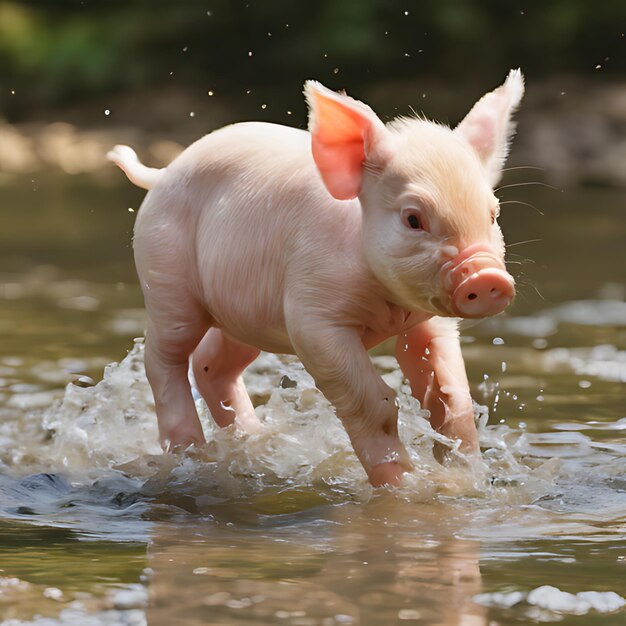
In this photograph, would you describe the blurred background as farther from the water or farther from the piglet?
the piglet

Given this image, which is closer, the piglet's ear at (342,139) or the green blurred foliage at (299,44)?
the piglet's ear at (342,139)

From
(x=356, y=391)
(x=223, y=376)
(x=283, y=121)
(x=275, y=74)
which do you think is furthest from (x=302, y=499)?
(x=275, y=74)

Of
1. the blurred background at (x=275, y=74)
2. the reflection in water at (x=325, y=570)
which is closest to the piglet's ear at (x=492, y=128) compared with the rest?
the reflection in water at (x=325, y=570)

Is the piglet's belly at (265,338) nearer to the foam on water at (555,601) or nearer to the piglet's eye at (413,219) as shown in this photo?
the piglet's eye at (413,219)

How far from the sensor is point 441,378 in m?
3.88

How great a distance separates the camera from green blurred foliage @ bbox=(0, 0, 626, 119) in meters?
15.4

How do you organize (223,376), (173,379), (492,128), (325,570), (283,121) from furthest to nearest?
1. (283,121)
2. (223,376)
3. (173,379)
4. (492,128)
5. (325,570)

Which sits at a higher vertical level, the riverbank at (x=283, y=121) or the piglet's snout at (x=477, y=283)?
the riverbank at (x=283, y=121)

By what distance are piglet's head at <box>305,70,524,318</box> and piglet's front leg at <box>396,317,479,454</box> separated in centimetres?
39

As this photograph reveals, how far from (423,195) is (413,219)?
65 millimetres

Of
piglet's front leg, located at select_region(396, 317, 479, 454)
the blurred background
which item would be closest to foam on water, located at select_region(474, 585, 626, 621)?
piglet's front leg, located at select_region(396, 317, 479, 454)

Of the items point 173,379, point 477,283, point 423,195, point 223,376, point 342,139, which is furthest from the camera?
point 223,376

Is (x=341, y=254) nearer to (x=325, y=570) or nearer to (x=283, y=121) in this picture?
(x=325, y=570)

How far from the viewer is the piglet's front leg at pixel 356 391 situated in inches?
141
